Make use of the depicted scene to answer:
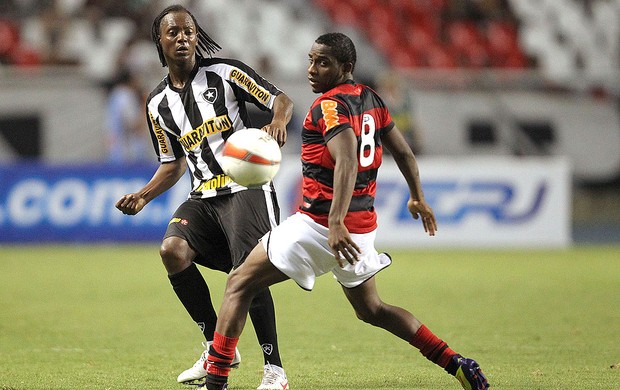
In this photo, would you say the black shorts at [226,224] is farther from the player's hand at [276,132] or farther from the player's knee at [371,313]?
the player's knee at [371,313]

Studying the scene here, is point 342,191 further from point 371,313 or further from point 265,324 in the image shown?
point 265,324

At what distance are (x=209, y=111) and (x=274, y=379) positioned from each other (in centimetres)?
169

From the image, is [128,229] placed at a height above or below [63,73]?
below

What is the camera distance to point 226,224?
6.06m

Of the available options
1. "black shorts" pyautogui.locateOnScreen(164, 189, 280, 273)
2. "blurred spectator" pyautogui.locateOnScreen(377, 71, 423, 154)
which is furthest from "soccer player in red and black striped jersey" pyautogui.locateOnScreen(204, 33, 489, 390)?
"blurred spectator" pyautogui.locateOnScreen(377, 71, 423, 154)

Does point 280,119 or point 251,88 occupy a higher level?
point 251,88

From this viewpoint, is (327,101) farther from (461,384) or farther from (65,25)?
(65,25)

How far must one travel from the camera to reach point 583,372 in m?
6.22

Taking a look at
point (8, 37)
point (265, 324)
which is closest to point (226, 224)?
point (265, 324)

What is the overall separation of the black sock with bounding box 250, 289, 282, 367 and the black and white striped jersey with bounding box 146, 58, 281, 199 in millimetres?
687

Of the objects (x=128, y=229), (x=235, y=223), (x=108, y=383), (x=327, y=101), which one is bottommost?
(x=128, y=229)

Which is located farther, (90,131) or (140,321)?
(90,131)

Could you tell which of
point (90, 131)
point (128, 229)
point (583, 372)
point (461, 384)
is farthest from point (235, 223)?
point (90, 131)

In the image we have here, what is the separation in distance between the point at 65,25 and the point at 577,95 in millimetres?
9588
